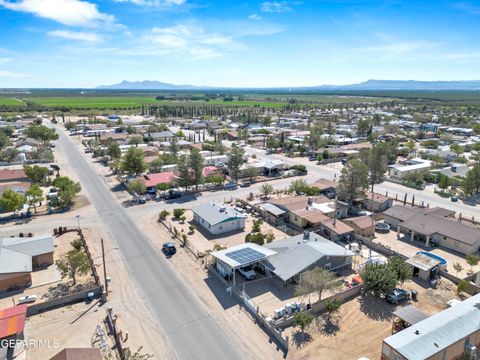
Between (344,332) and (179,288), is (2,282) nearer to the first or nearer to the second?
(179,288)

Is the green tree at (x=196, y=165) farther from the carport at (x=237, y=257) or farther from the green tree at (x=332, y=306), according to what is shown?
the green tree at (x=332, y=306)

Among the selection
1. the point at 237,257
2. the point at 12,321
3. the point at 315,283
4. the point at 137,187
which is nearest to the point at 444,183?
the point at 315,283

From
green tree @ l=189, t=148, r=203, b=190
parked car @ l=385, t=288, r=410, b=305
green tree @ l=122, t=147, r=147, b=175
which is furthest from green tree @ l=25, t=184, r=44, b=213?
parked car @ l=385, t=288, r=410, b=305

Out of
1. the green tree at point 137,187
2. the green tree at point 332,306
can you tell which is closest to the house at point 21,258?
the green tree at point 137,187

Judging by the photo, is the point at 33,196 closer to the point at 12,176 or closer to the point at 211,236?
the point at 12,176

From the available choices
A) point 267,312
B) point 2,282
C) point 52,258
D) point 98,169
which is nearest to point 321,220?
point 267,312

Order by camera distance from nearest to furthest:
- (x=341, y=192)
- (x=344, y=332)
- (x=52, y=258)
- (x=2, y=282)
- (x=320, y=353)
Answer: (x=320, y=353) → (x=344, y=332) → (x=2, y=282) → (x=52, y=258) → (x=341, y=192)
